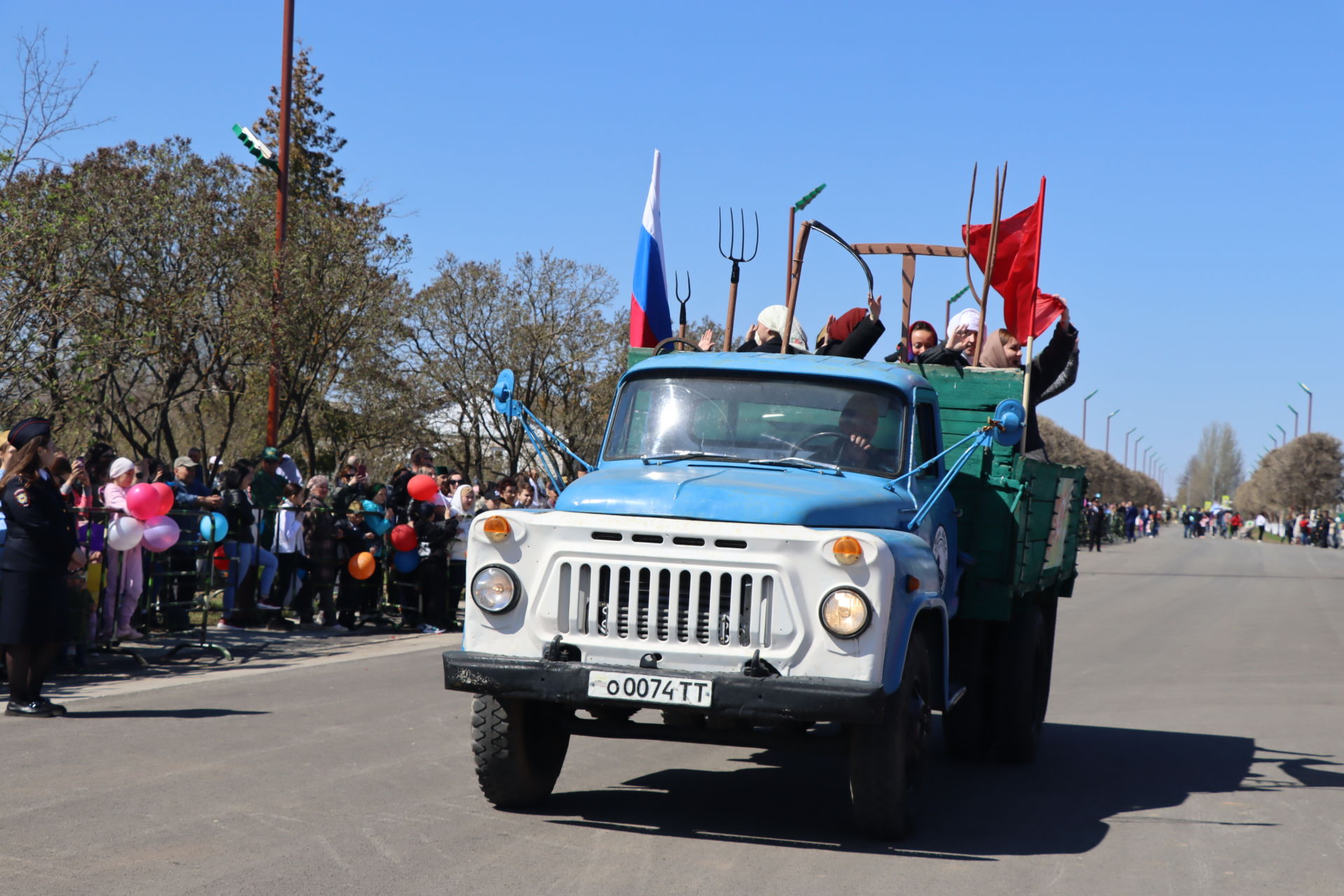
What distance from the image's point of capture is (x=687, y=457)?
7.11 m

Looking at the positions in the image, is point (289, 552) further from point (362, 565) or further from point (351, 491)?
point (351, 491)

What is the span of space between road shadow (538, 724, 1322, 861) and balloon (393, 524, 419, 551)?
837 centimetres

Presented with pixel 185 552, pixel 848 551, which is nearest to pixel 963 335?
pixel 848 551

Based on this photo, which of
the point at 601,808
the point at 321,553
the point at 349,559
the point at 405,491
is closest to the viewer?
the point at 601,808

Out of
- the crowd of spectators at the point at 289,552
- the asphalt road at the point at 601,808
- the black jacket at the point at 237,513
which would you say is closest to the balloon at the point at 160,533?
the crowd of spectators at the point at 289,552

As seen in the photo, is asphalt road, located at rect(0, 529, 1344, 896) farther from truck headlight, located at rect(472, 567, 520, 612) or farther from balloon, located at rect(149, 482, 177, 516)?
balloon, located at rect(149, 482, 177, 516)

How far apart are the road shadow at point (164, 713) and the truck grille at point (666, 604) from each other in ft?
14.5

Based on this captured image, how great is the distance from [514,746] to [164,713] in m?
4.13

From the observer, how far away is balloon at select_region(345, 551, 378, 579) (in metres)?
16.0

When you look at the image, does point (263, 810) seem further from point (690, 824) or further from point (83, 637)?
point (83, 637)

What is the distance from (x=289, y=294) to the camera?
78.4 feet

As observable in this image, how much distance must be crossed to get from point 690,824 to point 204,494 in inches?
399

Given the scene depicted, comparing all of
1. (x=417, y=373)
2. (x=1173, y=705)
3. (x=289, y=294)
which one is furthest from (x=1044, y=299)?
(x=417, y=373)

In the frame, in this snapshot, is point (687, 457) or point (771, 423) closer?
point (687, 457)
